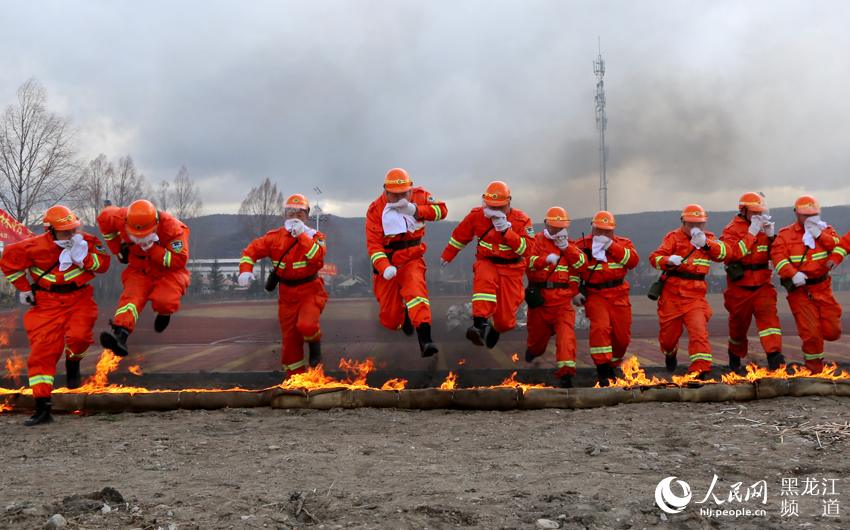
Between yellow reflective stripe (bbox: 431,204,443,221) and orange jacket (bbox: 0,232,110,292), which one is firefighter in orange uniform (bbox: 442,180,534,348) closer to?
yellow reflective stripe (bbox: 431,204,443,221)

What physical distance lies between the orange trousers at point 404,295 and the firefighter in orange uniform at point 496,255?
1.48 ft

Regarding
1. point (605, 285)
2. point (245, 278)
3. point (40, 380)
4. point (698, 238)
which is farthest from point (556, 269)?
point (40, 380)

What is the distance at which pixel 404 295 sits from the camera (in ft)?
19.2

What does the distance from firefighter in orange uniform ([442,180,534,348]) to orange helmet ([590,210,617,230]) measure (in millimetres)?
974

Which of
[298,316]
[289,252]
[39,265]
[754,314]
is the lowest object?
[754,314]

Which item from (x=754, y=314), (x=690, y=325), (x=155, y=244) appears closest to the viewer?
(x=155, y=244)

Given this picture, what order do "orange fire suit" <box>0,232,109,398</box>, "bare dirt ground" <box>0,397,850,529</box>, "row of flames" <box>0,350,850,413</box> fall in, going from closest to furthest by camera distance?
"bare dirt ground" <box>0,397,850,529</box>, "orange fire suit" <box>0,232,109,398</box>, "row of flames" <box>0,350,850,413</box>

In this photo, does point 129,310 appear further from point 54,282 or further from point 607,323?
point 607,323

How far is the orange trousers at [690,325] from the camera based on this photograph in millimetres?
6141

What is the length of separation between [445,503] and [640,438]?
74.8 inches

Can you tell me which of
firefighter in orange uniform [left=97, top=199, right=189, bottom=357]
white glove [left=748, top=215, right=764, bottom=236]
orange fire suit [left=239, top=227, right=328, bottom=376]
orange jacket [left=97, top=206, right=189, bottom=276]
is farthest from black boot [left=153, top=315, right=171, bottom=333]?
white glove [left=748, top=215, right=764, bottom=236]

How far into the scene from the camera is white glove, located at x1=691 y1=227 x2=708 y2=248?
6.47 metres

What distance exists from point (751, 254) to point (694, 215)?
885mm

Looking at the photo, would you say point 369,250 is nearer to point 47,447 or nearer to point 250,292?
point 47,447
